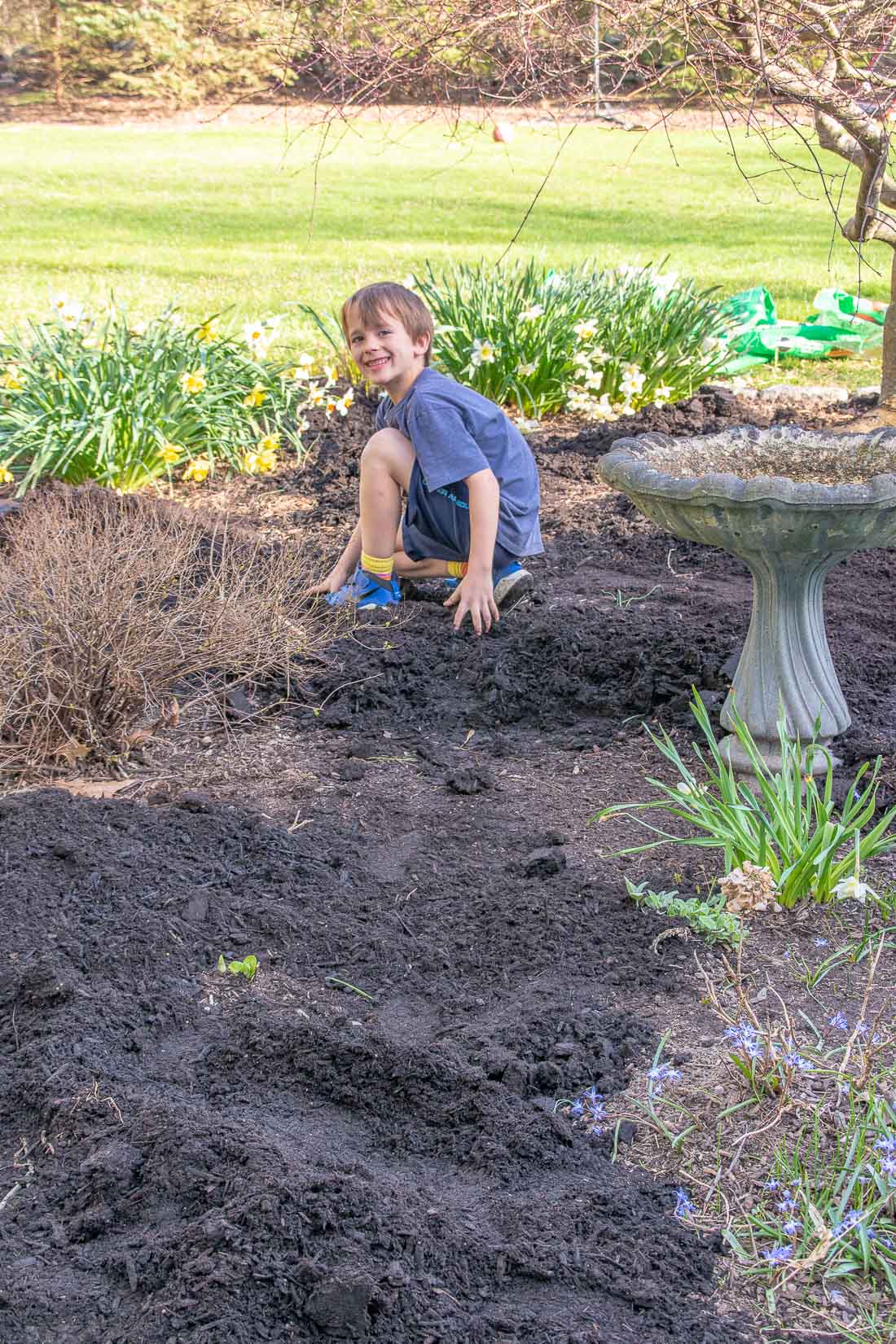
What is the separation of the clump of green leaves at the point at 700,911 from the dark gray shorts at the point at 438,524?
1.91 metres

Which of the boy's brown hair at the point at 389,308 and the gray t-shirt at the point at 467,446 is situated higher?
the boy's brown hair at the point at 389,308

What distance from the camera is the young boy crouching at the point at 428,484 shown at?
427 centimetres

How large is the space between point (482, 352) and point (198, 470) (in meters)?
1.63

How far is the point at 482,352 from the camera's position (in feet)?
21.5

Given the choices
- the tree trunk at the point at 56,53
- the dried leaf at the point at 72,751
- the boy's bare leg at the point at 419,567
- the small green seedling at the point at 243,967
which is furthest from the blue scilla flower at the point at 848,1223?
the tree trunk at the point at 56,53

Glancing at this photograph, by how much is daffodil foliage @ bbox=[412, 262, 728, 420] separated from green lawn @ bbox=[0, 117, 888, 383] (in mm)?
848

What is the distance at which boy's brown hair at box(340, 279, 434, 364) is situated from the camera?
4348mm

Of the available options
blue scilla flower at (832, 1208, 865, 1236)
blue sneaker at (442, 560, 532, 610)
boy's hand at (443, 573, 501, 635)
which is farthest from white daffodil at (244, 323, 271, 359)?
blue scilla flower at (832, 1208, 865, 1236)

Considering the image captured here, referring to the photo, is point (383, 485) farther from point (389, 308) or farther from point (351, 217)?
point (351, 217)

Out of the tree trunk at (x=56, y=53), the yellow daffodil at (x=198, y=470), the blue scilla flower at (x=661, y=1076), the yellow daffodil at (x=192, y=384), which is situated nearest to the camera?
the blue scilla flower at (x=661, y=1076)

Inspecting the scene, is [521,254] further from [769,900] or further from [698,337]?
[769,900]

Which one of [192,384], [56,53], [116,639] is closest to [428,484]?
[116,639]

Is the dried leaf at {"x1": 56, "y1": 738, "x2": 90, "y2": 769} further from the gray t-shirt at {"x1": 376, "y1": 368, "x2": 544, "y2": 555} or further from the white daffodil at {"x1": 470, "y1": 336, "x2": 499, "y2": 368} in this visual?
the white daffodil at {"x1": 470, "y1": 336, "x2": 499, "y2": 368}

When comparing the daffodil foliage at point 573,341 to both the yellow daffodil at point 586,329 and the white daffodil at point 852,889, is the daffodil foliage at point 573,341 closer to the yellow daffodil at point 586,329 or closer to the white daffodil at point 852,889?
the yellow daffodil at point 586,329
